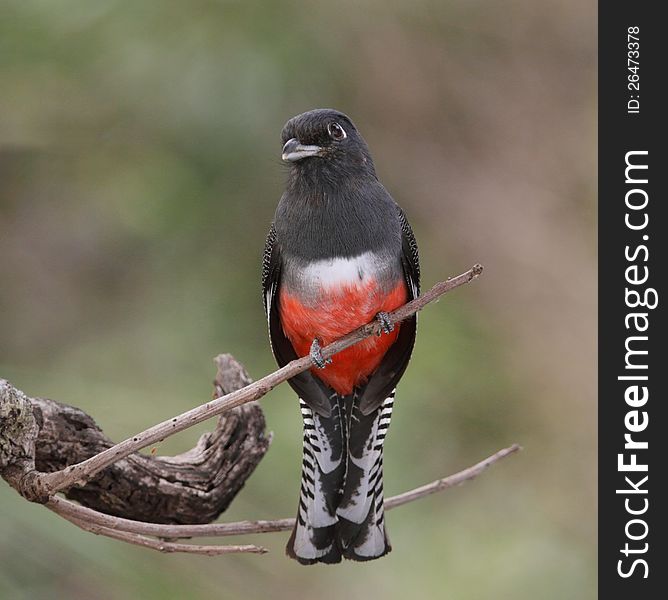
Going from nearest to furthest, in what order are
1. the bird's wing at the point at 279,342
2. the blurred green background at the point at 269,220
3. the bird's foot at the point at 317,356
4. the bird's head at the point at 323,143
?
1. the bird's foot at the point at 317,356
2. the bird's head at the point at 323,143
3. the bird's wing at the point at 279,342
4. the blurred green background at the point at 269,220

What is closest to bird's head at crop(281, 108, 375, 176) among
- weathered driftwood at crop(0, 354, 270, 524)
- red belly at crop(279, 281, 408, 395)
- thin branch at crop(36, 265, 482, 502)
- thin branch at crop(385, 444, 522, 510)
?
red belly at crop(279, 281, 408, 395)

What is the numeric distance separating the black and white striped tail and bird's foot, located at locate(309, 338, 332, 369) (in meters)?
0.37

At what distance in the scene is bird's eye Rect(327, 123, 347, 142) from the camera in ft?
13.2

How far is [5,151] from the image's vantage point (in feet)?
20.9

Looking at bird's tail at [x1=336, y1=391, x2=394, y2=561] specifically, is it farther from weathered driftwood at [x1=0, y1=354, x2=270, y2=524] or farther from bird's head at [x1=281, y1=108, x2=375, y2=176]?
bird's head at [x1=281, y1=108, x2=375, y2=176]

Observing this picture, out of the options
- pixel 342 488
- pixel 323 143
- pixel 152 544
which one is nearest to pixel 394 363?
pixel 342 488

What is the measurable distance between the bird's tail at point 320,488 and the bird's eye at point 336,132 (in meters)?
1.10

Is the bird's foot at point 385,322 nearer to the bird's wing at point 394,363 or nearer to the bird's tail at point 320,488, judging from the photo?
the bird's wing at point 394,363

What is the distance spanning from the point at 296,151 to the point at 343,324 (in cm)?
67

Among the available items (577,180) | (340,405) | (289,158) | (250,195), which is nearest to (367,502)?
(340,405)

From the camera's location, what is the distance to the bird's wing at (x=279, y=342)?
421cm

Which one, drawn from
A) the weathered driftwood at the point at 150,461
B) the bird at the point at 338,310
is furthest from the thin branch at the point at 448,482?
the weathered driftwood at the point at 150,461

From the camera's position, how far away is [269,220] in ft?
22.8

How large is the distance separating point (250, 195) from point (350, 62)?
1.14 m
